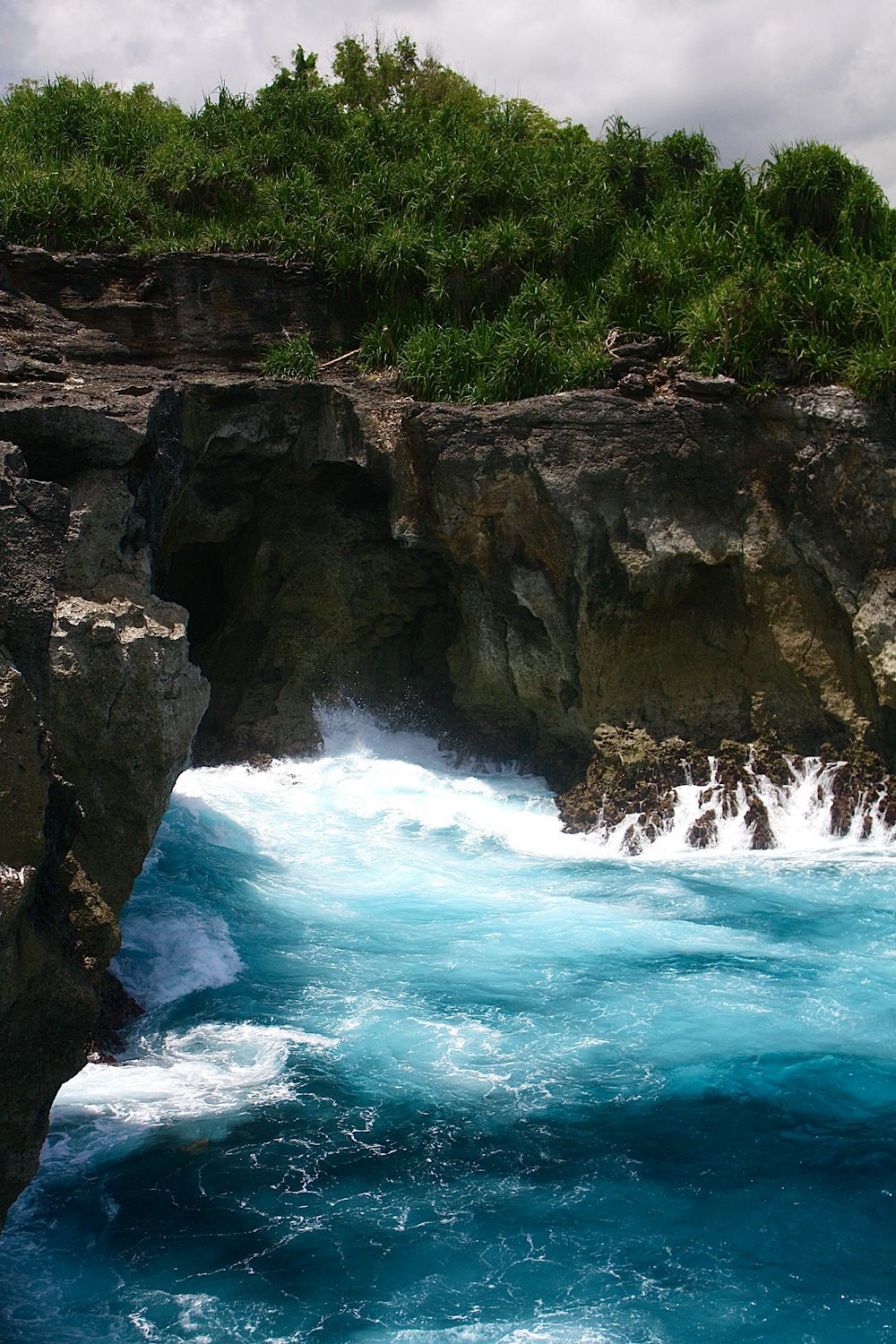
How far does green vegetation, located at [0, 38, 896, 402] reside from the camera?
16.5 m

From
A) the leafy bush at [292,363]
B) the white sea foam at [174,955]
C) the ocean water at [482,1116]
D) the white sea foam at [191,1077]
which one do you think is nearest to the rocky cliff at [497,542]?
the leafy bush at [292,363]

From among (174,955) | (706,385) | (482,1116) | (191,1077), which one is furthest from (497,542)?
(482,1116)

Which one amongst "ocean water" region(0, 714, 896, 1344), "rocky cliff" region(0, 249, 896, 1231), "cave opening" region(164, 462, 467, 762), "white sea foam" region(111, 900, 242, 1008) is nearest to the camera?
"ocean water" region(0, 714, 896, 1344)

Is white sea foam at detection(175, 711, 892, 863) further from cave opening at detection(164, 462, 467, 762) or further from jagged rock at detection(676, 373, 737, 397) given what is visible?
jagged rock at detection(676, 373, 737, 397)

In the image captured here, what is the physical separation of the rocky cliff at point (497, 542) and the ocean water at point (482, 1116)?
2773mm

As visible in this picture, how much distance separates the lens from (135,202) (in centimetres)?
1898

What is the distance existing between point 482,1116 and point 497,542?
950 centimetres

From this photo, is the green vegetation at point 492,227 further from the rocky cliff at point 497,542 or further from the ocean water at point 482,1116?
the ocean water at point 482,1116

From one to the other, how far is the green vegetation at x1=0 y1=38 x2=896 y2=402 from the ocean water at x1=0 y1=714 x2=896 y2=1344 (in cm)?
705

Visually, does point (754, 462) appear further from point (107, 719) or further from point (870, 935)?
point (107, 719)

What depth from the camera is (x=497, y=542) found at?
17.1 meters

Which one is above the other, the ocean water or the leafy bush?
the leafy bush

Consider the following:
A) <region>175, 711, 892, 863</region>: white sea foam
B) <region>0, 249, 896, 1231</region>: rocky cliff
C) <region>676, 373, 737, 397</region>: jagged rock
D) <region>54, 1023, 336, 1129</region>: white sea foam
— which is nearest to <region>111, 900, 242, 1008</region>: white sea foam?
<region>54, 1023, 336, 1129</region>: white sea foam

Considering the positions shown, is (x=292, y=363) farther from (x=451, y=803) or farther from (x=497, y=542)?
(x=451, y=803)
